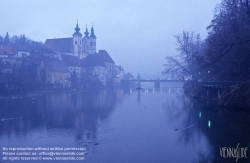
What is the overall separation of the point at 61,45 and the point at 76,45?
851 centimetres

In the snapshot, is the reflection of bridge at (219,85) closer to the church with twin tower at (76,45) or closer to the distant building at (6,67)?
the distant building at (6,67)

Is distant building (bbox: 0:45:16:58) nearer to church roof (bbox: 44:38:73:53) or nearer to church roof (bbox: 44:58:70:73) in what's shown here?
church roof (bbox: 44:58:70:73)

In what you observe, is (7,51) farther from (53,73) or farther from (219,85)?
(219,85)

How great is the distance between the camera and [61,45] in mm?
111000

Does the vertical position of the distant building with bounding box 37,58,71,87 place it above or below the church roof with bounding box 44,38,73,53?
below

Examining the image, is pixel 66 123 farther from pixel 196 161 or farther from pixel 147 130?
pixel 196 161

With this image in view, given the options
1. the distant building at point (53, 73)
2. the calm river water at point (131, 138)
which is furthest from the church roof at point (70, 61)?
the calm river water at point (131, 138)

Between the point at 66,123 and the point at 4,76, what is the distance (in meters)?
42.3

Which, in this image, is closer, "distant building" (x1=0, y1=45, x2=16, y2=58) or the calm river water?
the calm river water

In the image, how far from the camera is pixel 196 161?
1006cm

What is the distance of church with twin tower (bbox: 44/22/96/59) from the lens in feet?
351

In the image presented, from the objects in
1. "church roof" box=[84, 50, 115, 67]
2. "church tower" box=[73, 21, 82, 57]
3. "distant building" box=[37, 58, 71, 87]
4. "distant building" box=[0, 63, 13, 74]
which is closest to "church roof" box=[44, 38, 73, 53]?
"church tower" box=[73, 21, 82, 57]

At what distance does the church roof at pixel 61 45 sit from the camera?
10919cm

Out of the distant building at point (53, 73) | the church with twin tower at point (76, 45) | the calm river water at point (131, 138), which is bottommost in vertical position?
the calm river water at point (131, 138)
